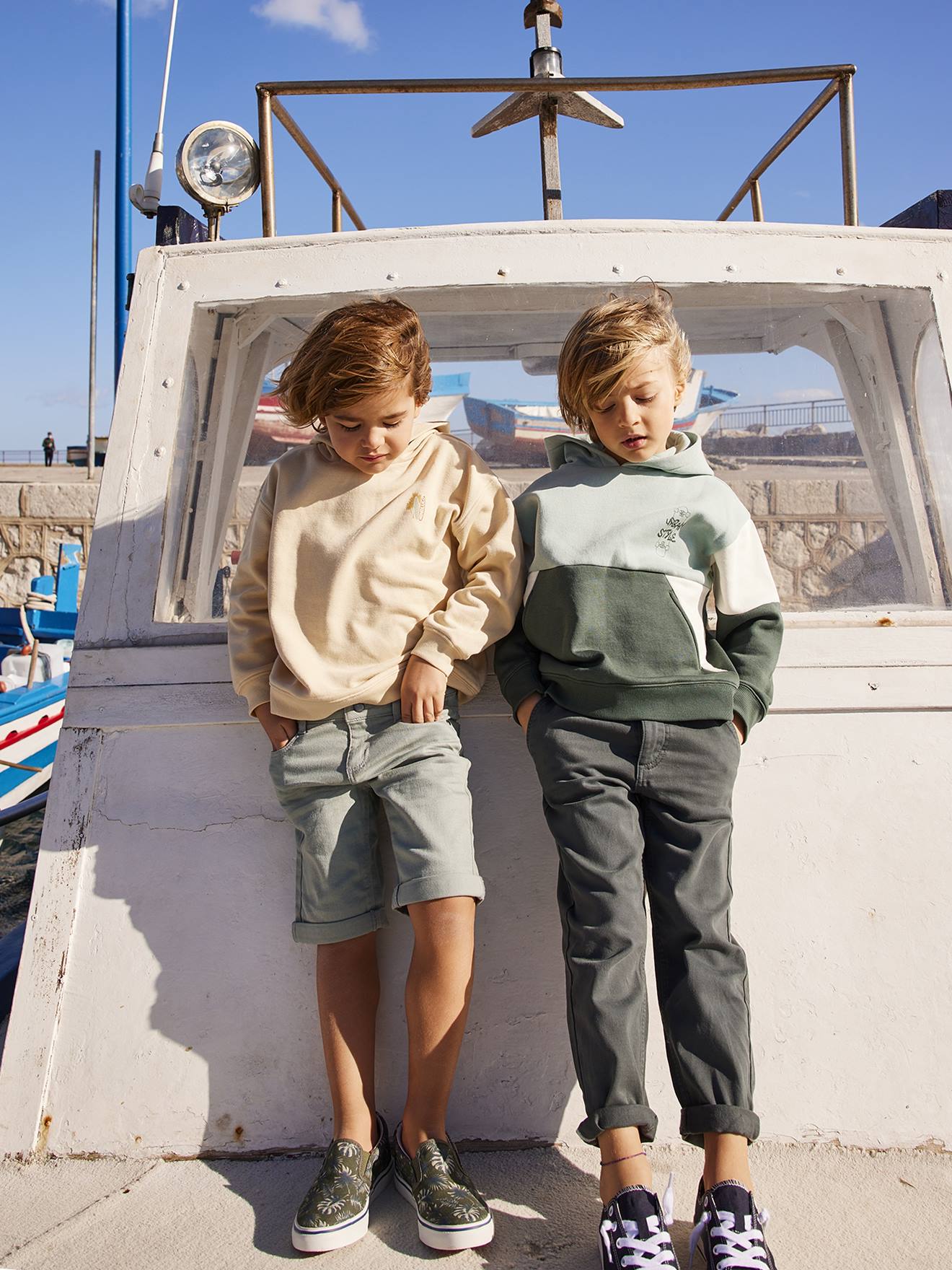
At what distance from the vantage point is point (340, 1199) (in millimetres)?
1645

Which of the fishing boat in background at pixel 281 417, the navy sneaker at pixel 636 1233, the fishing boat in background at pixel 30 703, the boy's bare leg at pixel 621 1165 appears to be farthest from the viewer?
the fishing boat in background at pixel 30 703

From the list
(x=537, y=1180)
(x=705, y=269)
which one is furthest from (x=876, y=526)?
(x=537, y=1180)

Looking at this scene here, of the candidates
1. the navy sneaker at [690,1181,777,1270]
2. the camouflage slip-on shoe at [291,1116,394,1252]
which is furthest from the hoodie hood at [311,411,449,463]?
the navy sneaker at [690,1181,777,1270]

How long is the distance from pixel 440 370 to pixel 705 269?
2.31 ft

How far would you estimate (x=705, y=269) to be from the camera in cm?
226

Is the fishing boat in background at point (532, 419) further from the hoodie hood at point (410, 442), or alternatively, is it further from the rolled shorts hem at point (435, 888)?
the rolled shorts hem at point (435, 888)

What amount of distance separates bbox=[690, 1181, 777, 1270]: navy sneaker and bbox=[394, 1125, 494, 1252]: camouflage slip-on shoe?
343mm

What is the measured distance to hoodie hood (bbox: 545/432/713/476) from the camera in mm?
1909

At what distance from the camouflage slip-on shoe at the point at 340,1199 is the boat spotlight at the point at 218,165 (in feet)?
7.13

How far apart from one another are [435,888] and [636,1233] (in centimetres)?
61

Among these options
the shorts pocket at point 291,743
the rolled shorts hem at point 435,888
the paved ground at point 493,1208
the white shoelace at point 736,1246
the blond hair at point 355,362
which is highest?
the blond hair at point 355,362

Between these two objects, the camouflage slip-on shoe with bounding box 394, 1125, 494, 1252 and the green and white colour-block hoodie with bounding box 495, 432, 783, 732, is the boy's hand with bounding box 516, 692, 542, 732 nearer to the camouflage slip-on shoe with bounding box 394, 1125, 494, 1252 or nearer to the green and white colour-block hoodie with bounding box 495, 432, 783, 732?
the green and white colour-block hoodie with bounding box 495, 432, 783, 732

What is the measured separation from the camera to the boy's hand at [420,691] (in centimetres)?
183

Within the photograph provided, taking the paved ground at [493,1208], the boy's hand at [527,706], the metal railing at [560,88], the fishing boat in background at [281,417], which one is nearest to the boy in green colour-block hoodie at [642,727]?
the boy's hand at [527,706]
